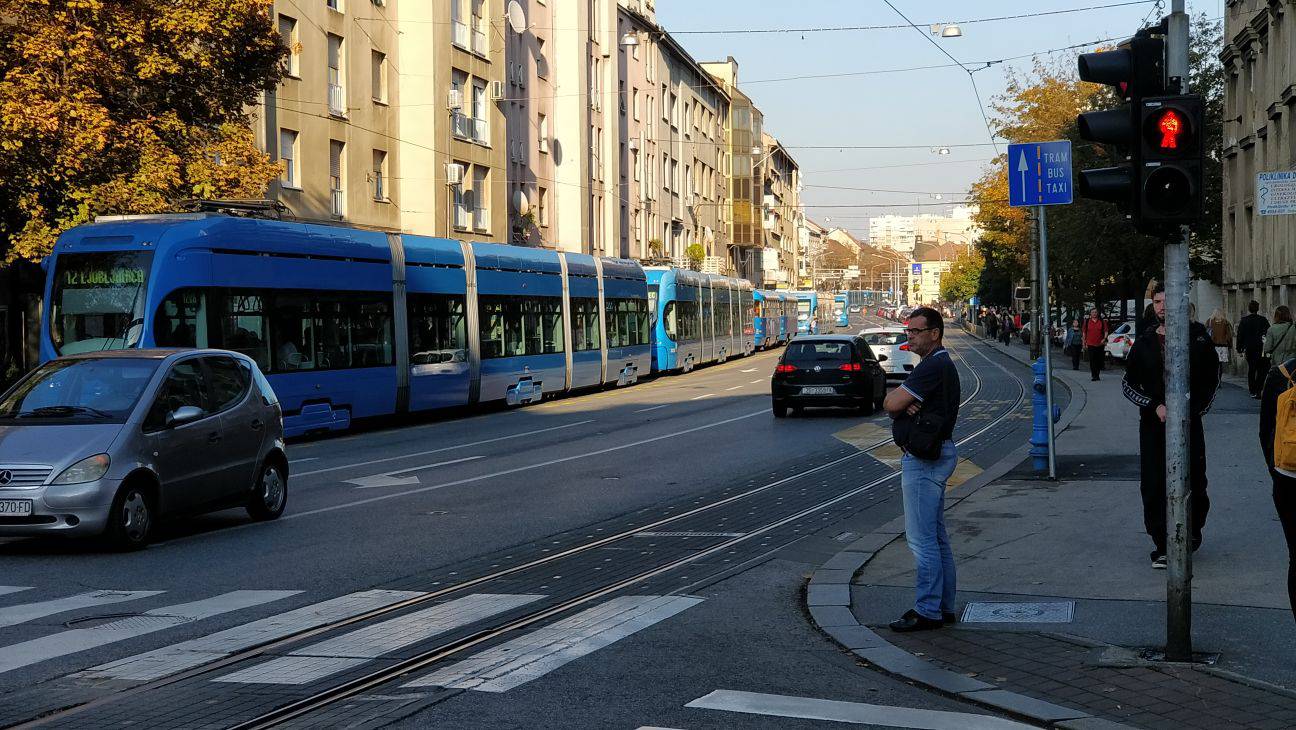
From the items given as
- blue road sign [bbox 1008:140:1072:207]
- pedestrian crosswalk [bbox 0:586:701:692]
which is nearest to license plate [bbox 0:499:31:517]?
pedestrian crosswalk [bbox 0:586:701:692]

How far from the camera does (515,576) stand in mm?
9688

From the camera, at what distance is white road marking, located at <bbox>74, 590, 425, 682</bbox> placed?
6777 mm

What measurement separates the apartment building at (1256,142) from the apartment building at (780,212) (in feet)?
194

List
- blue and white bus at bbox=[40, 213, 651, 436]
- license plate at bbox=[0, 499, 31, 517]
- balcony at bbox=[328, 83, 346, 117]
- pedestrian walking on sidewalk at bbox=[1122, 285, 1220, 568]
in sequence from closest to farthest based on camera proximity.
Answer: pedestrian walking on sidewalk at bbox=[1122, 285, 1220, 568], license plate at bbox=[0, 499, 31, 517], blue and white bus at bbox=[40, 213, 651, 436], balcony at bbox=[328, 83, 346, 117]

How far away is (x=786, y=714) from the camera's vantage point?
19.5ft

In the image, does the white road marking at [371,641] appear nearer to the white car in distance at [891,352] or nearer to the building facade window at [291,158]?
the white car in distance at [891,352]

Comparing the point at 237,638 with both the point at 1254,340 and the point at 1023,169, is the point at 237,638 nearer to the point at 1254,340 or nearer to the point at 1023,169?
the point at 1023,169

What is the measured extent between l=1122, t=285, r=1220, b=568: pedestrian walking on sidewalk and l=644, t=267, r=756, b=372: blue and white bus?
34228 mm

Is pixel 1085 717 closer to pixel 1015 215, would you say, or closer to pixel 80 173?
pixel 80 173

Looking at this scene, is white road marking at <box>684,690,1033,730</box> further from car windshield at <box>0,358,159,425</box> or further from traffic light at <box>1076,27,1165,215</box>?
car windshield at <box>0,358,159,425</box>

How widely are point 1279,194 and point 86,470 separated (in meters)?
11.1

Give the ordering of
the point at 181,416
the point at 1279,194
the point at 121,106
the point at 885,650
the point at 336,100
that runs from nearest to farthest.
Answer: the point at 885,650 < the point at 181,416 < the point at 1279,194 < the point at 121,106 < the point at 336,100

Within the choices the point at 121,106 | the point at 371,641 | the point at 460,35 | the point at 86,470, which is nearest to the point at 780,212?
the point at 460,35

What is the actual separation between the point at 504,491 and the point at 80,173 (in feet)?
39.3
